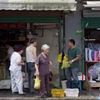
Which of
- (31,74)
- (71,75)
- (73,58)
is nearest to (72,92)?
(71,75)

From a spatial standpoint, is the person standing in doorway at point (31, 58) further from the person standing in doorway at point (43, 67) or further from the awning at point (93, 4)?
the awning at point (93, 4)

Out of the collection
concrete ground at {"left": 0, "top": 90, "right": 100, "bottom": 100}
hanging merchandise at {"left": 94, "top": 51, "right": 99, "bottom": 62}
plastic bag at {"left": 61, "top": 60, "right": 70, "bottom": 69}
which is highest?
hanging merchandise at {"left": 94, "top": 51, "right": 99, "bottom": 62}

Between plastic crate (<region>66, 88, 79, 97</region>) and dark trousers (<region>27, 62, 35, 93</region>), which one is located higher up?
dark trousers (<region>27, 62, 35, 93</region>)

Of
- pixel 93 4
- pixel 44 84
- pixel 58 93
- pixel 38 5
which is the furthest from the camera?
pixel 93 4

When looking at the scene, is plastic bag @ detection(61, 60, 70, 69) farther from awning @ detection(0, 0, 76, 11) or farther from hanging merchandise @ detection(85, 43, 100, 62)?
awning @ detection(0, 0, 76, 11)

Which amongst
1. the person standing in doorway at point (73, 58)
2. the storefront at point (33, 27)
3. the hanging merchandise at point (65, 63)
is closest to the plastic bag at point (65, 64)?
the hanging merchandise at point (65, 63)

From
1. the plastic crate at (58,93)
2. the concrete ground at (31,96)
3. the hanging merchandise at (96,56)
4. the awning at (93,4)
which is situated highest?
the awning at (93,4)

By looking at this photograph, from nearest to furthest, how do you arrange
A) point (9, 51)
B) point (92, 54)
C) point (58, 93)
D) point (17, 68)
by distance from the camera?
point (58, 93) → point (17, 68) → point (92, 54) → point (9, 51)

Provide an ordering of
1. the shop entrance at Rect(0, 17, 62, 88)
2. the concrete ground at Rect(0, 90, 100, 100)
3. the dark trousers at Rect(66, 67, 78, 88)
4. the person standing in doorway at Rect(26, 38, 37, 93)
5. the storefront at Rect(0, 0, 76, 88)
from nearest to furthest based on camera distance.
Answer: the concrete ground at Rect(0, 90, 100, 100) → the person standing in doorway at Rect(26, 38, 37, 93) → the dark trousers at Rect(66, 67, 78, 88) → the storefront at Rect(0, 0, 76, 88) → the shop entrance at Rect(0, 17, 62, 88)

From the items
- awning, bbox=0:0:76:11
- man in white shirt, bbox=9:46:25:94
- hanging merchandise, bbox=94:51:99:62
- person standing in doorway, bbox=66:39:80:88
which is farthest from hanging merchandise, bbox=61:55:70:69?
awning, bbox=0:0:76:11

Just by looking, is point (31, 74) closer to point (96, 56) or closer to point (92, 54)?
point (92, 54)

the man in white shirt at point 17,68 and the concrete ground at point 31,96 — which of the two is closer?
the concrete ground at point 31,96

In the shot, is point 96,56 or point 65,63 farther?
point 96,56

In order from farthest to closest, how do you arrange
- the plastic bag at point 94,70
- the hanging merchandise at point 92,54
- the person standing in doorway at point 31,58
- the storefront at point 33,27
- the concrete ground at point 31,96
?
the plastic bag at point 94,70
the hanging merchandise at point 92,54
the storefront at point 33,27
the person standing in doorway at point 31,58
the concrete ground at point 31,96
